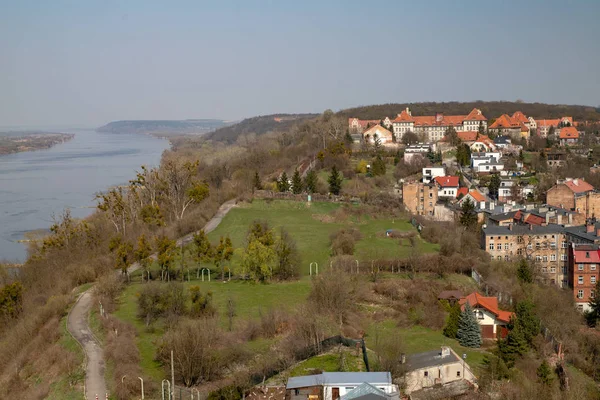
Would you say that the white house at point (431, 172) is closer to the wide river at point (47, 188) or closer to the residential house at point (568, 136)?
the residential house at point (568, 136)

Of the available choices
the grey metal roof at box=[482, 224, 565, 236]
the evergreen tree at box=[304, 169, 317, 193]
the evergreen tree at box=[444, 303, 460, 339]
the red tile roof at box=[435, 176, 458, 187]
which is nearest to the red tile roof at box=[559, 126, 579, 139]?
the red tile roof at box=[435, 176, 458, 187]

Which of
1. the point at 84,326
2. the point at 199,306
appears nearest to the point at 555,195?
the point at 199,306

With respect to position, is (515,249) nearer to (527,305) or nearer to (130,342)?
(527,305)

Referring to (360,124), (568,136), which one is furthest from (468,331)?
(360,124)

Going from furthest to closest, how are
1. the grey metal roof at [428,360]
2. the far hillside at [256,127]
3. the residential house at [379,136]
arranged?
1. the far hillside at [256,127]
2. the residential house at [379,136]
3. the grey metal roof at [428,360]

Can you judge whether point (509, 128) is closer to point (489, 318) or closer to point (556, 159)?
point (556, 159)

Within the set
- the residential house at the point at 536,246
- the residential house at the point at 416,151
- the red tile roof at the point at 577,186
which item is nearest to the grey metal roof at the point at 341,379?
the residential house at the point at 536,246
